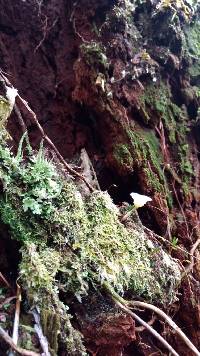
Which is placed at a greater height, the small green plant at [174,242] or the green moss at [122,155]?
the green moss at [122,155]

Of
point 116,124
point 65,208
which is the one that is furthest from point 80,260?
point 116,124

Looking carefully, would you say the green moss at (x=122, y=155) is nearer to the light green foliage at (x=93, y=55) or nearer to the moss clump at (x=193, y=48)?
the light green foliage at (x=93, y=55)

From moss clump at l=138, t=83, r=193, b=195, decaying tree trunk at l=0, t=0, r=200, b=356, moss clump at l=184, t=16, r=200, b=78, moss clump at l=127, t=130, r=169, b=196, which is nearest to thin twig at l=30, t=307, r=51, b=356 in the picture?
decaying tree trunk at l=0, t=0, r=200, b=356

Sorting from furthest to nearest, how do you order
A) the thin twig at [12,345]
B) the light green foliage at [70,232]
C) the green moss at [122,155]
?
the green moss at [122,155]
the light green foliage at [70,232]
the thin twig at [12,345]

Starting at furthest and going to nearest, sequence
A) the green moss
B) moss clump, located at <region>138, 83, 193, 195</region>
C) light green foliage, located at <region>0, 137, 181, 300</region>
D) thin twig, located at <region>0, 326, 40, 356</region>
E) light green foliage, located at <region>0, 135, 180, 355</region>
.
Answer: moss clump, located at <region>138, 83, 193, 195</region> → the green moss → light green foliage, located at <region>0, 137, 181, 300</region> → light green foliage, located at <region>0, 135, 180, 355</region> → thin twig, located at <region>0, 326, 40, 356</region>

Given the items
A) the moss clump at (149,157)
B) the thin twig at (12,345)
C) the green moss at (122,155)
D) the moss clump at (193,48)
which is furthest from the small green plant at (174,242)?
the moss clump at (193,48)

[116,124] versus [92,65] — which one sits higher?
[92,65]

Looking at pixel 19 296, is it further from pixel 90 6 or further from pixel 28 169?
pixel 90 6

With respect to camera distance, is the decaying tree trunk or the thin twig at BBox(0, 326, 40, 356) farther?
the decaying tree trunk

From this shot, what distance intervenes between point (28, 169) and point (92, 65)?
3.37 feet

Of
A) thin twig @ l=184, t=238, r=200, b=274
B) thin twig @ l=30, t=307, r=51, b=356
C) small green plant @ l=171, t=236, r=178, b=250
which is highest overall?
thin twig @ l=30, t=307, r=51, b=356

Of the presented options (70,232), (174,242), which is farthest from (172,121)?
(70,232)

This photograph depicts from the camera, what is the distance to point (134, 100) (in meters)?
2.82

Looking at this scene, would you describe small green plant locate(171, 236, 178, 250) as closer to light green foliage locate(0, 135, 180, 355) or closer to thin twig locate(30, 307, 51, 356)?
light green foliage locate(0, 135, 180, 355)
